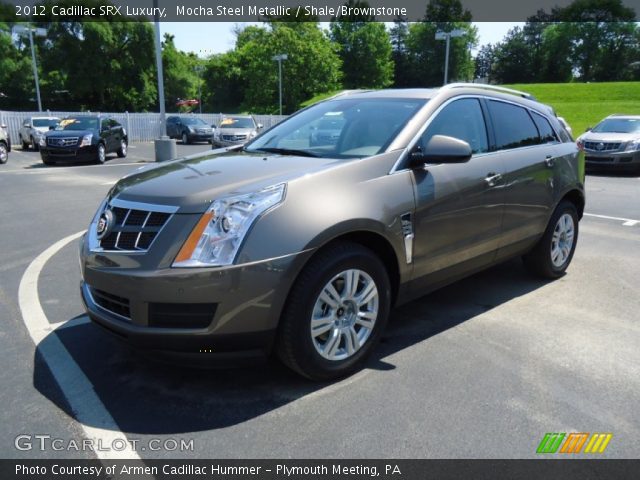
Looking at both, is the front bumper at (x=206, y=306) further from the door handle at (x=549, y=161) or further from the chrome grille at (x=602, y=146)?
the chrome grille at (x=602, y=146)

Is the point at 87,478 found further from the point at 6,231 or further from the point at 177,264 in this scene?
the point at 6,231

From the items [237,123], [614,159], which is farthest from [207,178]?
[237,123]

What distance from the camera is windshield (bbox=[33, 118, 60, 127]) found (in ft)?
72.1

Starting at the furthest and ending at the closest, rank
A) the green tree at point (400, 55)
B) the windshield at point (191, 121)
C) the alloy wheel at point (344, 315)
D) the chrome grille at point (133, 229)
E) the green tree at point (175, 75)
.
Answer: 1. the green tree at point (400, 55)
2. the green tree at point (175, 75)
3. the windshield at point (191, 121)
4. the alloy wheel at point (344, 315)
5. the chrome grille at point (133, 229)

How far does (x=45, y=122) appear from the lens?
2220 centimetres

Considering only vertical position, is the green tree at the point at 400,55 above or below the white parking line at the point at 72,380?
above

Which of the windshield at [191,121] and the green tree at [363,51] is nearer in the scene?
the windshield at [191,121]

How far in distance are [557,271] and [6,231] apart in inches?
264

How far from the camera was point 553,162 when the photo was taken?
15.9ft

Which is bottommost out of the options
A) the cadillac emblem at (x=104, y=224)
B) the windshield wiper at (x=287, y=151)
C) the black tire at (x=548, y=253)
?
the black tire at (x=548, y=253)

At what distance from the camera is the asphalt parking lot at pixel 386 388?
2.63 m

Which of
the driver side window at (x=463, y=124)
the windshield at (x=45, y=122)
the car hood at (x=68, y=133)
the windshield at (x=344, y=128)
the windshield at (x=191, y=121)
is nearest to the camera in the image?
the windshield at (x=344, y=128)

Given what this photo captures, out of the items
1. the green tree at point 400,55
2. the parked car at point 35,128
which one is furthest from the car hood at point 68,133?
the green tree at point 400,55

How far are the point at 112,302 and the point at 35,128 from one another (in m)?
21.9
